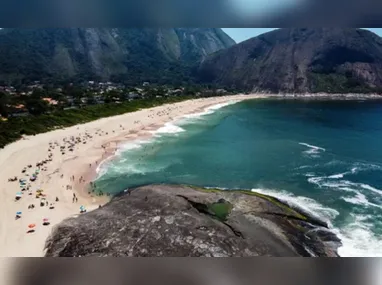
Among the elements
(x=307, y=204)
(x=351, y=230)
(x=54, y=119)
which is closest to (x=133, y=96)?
(x=54, y=119)

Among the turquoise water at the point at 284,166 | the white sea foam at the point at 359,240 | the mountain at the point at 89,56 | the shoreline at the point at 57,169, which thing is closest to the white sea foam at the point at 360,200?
the turquoise water at the point at 284,166

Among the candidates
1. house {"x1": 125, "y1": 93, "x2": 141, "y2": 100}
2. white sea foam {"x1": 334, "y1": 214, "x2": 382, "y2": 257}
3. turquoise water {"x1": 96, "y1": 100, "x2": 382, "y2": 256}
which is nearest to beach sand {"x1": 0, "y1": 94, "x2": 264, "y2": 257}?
turquoise water {"x1": 96, "y1": 100, "x2": 382, "y2": 256}

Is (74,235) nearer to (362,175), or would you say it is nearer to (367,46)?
(362,175)

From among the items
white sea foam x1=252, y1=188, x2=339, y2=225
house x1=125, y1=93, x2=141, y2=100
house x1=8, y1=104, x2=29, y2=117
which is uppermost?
house x1=8, y1=104, x2=29, y2=117

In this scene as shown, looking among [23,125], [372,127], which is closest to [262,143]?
[372,127]

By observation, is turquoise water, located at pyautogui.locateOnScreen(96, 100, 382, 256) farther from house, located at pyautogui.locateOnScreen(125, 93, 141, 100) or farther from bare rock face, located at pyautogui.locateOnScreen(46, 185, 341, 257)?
house, located at pyautogui.locateOnScreen(125, 93, 141, 100)
